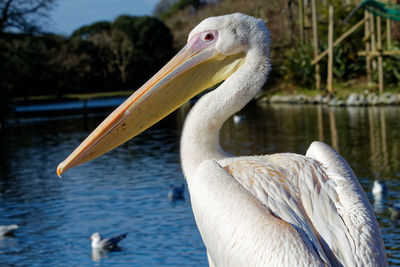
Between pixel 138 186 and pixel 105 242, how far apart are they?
3017 mm

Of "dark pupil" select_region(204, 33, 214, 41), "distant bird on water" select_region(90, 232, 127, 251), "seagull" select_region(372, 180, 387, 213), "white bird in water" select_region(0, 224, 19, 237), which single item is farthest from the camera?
"seagull" select_region(372, 180, 387, 213)

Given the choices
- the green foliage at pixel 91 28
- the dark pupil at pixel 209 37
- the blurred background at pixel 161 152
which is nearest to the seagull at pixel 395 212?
the blurred background at pixel 161 152

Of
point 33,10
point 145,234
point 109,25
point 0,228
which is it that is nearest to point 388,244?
point 145,234

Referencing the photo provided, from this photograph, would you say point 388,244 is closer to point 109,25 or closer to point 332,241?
point 332,241

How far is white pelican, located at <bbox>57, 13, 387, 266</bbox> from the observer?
2.36m

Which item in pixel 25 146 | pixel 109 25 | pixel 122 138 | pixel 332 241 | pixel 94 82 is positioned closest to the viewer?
pixel 332 241

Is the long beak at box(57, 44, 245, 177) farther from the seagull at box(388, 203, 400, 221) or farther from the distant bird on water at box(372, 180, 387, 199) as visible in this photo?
the distant bird on water at box(372, 180, 387, 199)

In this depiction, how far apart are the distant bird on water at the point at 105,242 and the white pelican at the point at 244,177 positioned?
2847 millimetres

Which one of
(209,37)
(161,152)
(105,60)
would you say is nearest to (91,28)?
(105,60)

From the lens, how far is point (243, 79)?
10.4 ft

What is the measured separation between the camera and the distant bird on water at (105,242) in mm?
→ 5738

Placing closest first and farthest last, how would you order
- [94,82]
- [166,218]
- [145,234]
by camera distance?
[145,234] < [166,218] < [94,82]

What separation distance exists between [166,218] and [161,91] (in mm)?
3786

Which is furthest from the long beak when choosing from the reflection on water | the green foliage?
the green foliage
